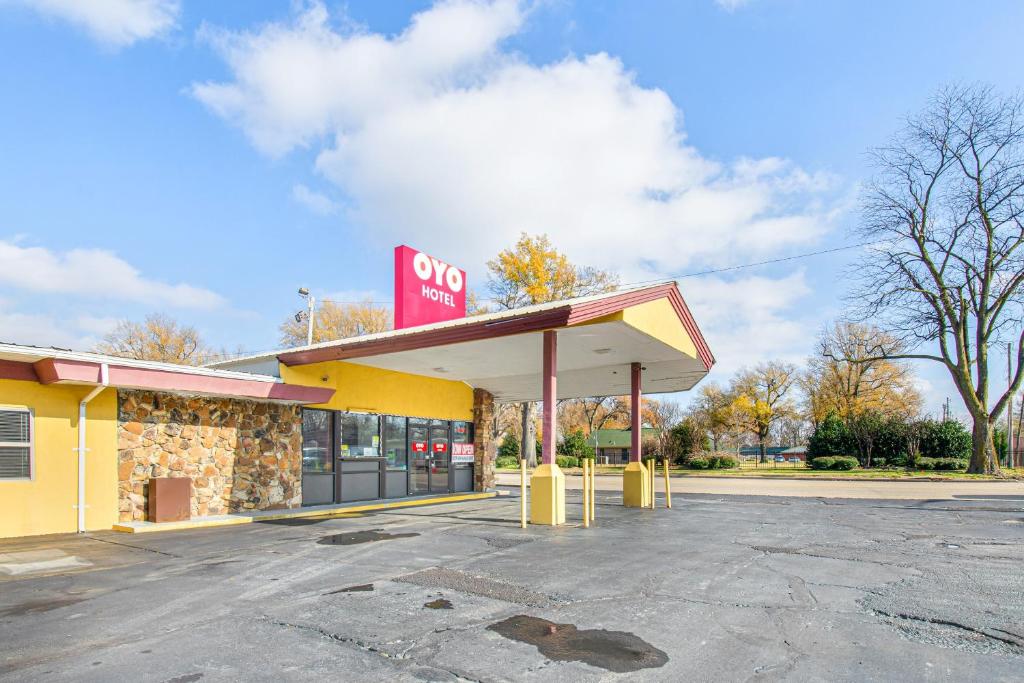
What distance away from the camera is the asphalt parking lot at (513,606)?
13.8ft

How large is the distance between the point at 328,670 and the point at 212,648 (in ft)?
3.44

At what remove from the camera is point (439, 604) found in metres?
5.70

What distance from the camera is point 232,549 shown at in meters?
8.76

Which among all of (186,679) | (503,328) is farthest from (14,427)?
(186,679)

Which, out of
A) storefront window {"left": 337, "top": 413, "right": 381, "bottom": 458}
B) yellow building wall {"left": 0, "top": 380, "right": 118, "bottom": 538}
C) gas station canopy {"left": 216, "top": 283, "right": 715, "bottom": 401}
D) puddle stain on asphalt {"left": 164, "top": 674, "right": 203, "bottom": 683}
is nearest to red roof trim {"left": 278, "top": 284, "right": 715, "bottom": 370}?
gas station canopy {"left": 216, "top": 283, "right": 715, "bottom": 401}

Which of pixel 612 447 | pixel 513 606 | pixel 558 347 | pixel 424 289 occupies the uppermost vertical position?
pixel 424 289

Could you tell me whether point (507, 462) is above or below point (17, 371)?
below

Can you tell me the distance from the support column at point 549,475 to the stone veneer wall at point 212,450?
20.0 feet

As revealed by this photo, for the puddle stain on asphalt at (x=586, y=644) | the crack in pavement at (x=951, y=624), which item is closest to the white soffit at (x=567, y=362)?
the crack in pavement at (x=951, y=624)

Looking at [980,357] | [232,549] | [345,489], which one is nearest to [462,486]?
[345,489]

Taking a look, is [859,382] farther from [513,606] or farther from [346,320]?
[513,606]

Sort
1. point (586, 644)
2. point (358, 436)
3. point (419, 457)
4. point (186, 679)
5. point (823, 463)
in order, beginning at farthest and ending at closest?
point (823, 463) < point (419, 457) < point (358, 436) < point (586, 644) < point (186, 679)

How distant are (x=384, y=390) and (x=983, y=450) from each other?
26161mm

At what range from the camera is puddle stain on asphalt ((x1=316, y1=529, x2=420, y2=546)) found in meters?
9.23
